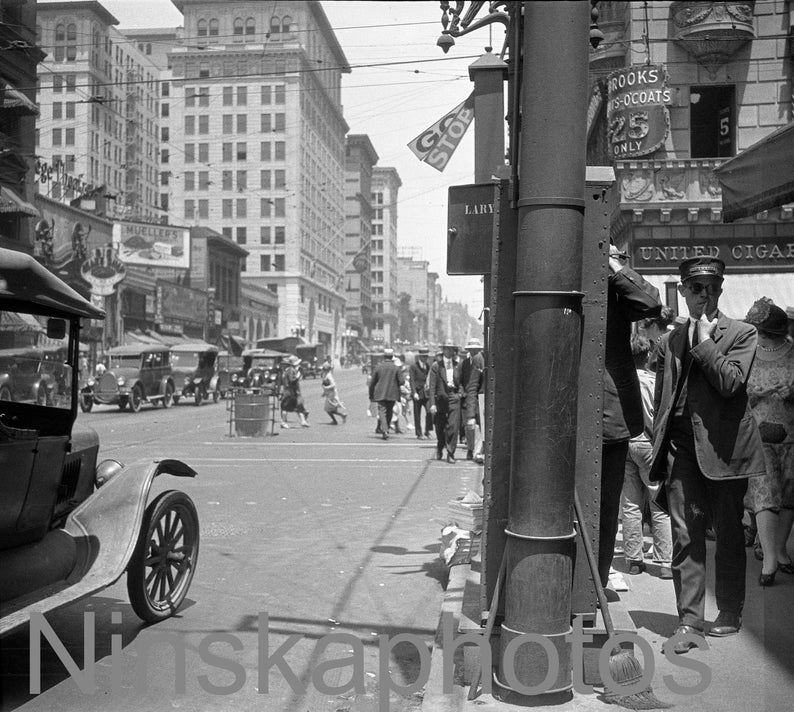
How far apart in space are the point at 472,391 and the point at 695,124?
33.2 ft

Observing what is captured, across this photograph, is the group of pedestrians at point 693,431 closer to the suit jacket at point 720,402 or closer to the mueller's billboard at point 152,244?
the suit jacket at point 720,402

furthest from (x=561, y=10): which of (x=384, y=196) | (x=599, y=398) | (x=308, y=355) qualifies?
(x=384, y=196)

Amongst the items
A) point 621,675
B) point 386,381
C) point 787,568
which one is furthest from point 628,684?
point 386,381

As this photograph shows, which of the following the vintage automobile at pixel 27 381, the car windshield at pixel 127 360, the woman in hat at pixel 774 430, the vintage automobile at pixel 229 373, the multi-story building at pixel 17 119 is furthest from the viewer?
the vintage automobile at pixel 229 373

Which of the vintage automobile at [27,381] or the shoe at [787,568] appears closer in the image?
the vintage automobile at [27,381]

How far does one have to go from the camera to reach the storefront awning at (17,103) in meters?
22.6

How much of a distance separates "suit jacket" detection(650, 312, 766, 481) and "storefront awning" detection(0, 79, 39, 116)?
840 inches

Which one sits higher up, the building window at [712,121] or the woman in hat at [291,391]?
the building window at [712,121]

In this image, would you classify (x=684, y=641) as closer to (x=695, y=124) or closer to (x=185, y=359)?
(x=695, y=124)

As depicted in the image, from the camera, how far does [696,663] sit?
14.0 ft

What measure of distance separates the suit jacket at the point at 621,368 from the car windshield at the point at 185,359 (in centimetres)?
3179

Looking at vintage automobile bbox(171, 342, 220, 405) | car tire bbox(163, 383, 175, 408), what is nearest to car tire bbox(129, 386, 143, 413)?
car tire bbox(163, 383, 175, 408)

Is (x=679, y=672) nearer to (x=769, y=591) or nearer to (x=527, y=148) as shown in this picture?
(x=769, y=591)

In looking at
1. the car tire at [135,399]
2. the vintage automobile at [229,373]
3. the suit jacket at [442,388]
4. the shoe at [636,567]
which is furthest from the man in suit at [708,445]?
the vintage automobile at [229,373]
